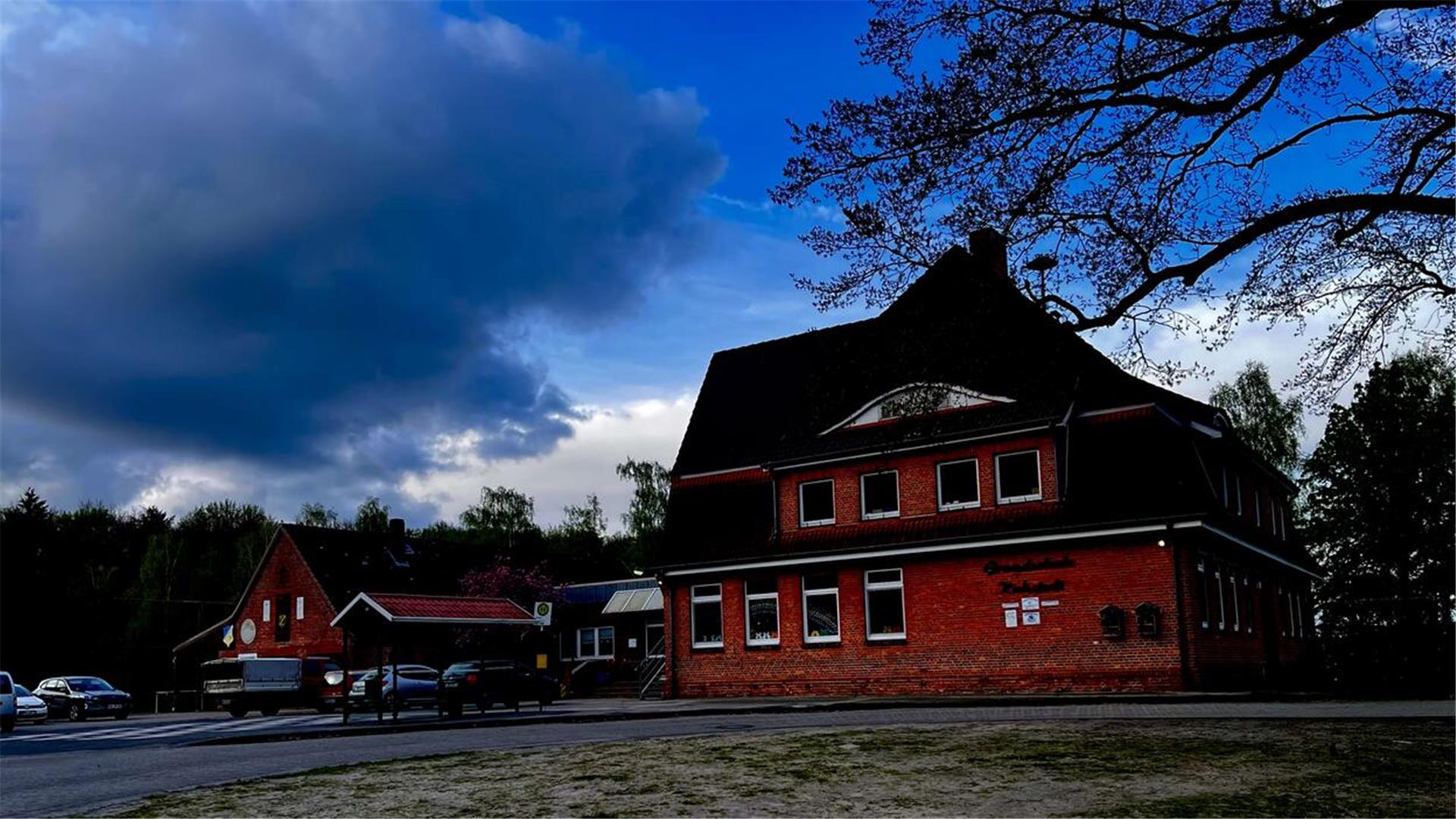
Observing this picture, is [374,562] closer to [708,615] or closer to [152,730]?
[708,615]

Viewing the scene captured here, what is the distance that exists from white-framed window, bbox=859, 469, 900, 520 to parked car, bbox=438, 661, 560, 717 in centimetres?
939

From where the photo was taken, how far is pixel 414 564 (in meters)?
60.6

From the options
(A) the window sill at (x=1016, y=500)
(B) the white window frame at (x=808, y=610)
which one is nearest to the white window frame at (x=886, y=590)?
(B) the white window frame at (x=808, y=610)

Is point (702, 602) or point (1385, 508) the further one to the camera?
point (1385, 508)

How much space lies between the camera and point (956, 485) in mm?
31531

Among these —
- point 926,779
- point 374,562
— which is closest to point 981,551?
point 926,779

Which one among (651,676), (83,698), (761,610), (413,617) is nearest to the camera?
(413,617)

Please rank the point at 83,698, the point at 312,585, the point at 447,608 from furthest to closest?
Answer: 1. the point at 312,585
2. the point at 83,698
3. the point at 447,608

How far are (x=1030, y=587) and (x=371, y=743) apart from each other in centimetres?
1626

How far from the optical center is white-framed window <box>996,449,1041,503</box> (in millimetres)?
30094

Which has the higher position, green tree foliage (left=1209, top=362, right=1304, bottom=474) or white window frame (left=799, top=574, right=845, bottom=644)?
green tree foliage (left=1209, top=362, right=1304, bottom=474)

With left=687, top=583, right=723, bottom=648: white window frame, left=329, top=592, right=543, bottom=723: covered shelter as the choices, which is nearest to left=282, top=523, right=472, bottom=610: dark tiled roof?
left=687, top=583, right=723, bottom=648: white window frame

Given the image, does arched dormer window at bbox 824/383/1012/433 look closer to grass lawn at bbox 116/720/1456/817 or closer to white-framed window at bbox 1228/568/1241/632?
grass lawn at bbox 116/720/1456/817

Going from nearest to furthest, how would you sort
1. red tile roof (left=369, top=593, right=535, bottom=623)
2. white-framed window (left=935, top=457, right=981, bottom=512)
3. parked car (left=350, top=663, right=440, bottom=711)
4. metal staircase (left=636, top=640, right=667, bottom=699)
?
red tile roof (left=369, top=593, right=535, bottom=623) → white-framed window (left=935, top=457, right=981, bottom=512) → metal staircase (left=636, top=640, right=667, bottom=699) → parked car (left=350, top=663, right=440, bottom=711)
